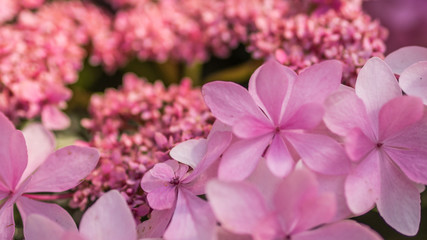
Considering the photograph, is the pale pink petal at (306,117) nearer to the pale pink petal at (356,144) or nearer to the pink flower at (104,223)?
the pale pink petal at (356,144)

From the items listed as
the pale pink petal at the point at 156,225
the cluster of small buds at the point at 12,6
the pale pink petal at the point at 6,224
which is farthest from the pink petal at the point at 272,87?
the cluster of small buds at the point at 12,6

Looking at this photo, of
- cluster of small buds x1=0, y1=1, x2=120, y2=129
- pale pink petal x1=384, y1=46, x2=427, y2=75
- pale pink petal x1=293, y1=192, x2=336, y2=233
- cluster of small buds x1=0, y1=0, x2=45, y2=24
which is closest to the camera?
pale pink petal x1=293, y1=192, x2=336, y2=233

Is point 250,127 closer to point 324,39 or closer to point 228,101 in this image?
point 228,101

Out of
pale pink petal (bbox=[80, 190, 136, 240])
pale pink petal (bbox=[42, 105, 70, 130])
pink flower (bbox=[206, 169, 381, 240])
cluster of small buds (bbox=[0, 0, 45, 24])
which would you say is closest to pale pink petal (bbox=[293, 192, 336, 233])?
pink flower (bbox=[206, 169, 381, 240])

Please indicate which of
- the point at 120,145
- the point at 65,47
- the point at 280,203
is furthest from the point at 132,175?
the point at 65,47

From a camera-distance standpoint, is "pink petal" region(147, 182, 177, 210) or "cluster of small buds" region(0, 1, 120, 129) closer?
"pink petal" region(147, 182, 177, 210)

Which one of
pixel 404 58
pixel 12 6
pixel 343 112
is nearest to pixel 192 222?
pixel 343 112

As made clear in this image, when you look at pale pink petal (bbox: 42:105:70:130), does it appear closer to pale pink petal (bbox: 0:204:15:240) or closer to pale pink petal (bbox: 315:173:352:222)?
pale pink petal (bbox: 0:204:15:240)
